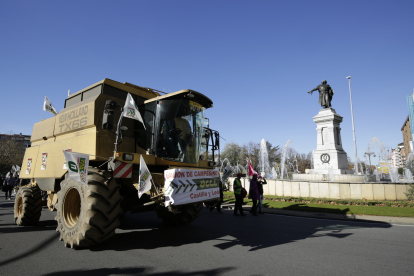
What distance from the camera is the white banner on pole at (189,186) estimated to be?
485 cm

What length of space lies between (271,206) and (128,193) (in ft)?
29.7

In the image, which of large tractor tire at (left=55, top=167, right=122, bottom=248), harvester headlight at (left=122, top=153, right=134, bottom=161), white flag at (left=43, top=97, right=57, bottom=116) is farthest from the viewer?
white flag at (left=43, top=97, right=57, bottom=116)

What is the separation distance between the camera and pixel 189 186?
17.1 feet

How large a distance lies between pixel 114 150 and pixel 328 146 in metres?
20.4

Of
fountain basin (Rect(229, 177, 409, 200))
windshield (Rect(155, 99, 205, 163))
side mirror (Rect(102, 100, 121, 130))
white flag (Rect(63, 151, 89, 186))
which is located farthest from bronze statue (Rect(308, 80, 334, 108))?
white flag (Rect(63, 151, 89, 186))

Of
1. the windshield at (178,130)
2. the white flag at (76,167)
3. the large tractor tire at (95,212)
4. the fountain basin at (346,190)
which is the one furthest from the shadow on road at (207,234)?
the fountain basin at (346,190)

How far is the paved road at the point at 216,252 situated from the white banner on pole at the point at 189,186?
109 cm

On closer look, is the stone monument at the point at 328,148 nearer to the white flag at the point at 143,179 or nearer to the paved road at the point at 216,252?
the paved road at the point at 216,252

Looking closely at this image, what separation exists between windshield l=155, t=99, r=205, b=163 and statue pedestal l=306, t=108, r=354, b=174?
1788 centimetres

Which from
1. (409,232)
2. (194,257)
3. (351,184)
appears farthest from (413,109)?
(194,257)

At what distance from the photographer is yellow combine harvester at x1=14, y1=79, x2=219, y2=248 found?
191 inches

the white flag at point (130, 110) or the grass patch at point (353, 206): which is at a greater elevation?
the white flag at point (130, 110)

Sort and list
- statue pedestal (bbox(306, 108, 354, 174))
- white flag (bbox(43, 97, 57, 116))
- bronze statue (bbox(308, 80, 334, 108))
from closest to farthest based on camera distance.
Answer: white flag (bbox(43, 97, 57, 116)) < statue pedestal (bbox(306, 108, 354, 174)) < bronze statue (bbox(308, 80, 334, 108))

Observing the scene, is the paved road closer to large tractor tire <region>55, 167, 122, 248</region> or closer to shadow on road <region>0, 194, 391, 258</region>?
shadow on road <region>0, 194, 391, 258</region>
